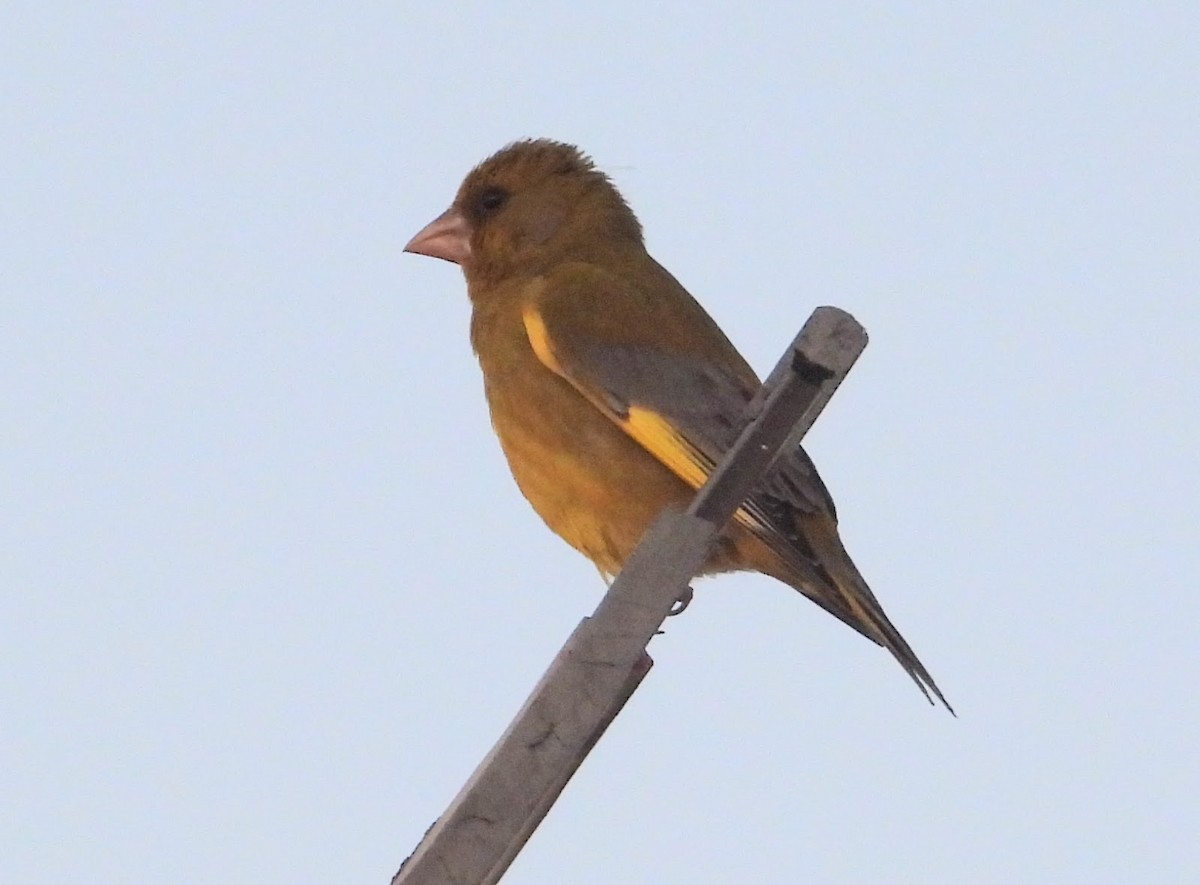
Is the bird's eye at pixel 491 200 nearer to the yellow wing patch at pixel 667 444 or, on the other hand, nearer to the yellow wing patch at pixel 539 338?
the yellow wing patch at pixel 539 338

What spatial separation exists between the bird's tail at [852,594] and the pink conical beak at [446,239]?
57.2 inches

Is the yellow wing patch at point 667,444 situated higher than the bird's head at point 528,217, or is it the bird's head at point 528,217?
the bird's head at point 528,217

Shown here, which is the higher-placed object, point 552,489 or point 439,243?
point 439,243

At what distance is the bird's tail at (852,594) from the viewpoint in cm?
360

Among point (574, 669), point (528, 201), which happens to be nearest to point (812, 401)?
point (574, 669)

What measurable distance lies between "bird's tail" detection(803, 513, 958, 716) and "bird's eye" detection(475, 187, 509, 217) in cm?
152

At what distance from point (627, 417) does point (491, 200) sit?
4.11 ft

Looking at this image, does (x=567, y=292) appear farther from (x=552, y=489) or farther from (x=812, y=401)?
(x=812, y=401)

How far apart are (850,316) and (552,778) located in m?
0.78

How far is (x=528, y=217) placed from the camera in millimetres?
4840

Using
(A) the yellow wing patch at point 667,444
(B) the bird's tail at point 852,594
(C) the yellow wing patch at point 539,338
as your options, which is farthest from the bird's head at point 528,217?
(B) the bird's tail at point 852,594

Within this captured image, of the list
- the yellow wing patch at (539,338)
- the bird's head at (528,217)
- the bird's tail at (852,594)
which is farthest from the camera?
the bird's head at (528,217)

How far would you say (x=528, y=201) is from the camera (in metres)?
4.89

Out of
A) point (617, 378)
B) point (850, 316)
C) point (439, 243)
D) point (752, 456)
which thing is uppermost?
point (439, 243)
